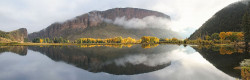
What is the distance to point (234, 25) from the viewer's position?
7072 inches

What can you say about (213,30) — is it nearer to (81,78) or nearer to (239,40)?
(239,40)

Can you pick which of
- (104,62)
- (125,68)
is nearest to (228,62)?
(125,68)

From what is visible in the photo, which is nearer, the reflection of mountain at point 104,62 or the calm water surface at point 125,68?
the calm water surface at point 125,68

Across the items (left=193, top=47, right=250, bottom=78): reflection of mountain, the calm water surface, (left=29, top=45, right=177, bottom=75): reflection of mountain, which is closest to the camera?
the calm water surface

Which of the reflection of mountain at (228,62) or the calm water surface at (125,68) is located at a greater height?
the reflection of mountain at (228,62)

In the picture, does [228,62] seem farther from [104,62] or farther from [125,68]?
[104,62]

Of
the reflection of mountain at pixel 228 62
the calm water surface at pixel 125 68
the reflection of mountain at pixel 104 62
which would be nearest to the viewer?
the calm water surface at pixel 125 68

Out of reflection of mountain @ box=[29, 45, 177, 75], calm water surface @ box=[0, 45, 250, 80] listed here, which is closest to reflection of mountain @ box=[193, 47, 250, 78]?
calm water surface @ box=[0, 45, 250, 80]

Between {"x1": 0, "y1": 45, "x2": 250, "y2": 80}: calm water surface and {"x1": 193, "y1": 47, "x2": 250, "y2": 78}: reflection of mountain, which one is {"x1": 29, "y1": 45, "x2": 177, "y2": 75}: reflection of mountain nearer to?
{"x1": 0, "y1": 45, "x2": 250, "y2": 80}: calm water surface

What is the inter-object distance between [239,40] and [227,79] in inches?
4940

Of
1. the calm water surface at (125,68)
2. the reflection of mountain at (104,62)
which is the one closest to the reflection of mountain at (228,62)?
the calm water surface at (125,68)

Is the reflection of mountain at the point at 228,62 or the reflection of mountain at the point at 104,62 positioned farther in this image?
the reflection of mountain at the point at 104,62

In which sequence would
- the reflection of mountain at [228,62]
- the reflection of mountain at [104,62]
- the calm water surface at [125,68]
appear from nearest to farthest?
the calm water surface at [125,68] → the reflection of mountain at [228,62] → the reflection of mountain at [104,62]

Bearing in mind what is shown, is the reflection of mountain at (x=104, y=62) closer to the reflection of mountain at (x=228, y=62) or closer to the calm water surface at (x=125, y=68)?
the calm water surface at (x=125, y=68)
